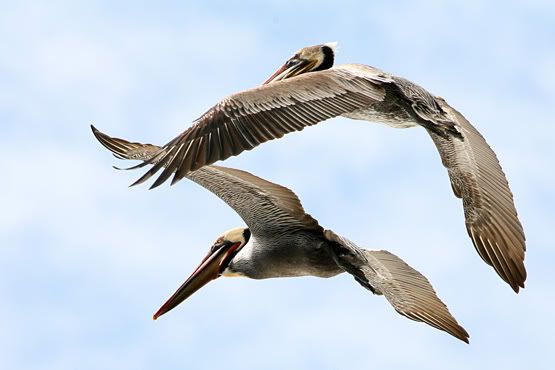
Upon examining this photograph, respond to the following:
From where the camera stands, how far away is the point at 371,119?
663 inches

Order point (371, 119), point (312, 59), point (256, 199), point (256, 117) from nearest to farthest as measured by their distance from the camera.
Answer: point (256, 117)
point (256, 199)
point (371, 119)
point (312, 59)

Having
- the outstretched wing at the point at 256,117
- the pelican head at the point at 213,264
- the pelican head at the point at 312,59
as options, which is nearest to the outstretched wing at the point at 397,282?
the outstretched wing at the point at 256,117

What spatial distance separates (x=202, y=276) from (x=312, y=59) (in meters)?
3.09

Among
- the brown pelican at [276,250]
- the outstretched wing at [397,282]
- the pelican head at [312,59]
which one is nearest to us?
the outstretched wing at [397,282]

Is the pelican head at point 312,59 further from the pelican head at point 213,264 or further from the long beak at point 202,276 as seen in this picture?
the long beak at point 202,276

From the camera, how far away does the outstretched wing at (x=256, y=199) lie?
1623cm

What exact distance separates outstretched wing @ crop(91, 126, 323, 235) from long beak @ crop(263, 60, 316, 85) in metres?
1.76

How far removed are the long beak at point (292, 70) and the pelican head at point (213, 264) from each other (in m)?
2.01

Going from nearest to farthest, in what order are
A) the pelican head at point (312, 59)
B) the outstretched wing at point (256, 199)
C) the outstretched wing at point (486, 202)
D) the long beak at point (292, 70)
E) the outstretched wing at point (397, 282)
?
the outstretched wing at point (397, 282) < the outstretched wing at point (486, 202) < the outstretched wing at point (256, 199) < the long beak at point (292, 70) < the pelican head at point (312, 59)

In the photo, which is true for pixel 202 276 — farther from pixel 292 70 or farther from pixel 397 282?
pixel 397 282

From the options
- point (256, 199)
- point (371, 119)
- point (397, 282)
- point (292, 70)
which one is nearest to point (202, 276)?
point (256, 199)

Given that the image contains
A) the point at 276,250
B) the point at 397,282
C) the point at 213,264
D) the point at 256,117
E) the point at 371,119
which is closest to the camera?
the point at 256,117

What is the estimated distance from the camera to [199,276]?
17516 mm

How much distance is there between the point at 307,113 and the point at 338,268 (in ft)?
5.93
